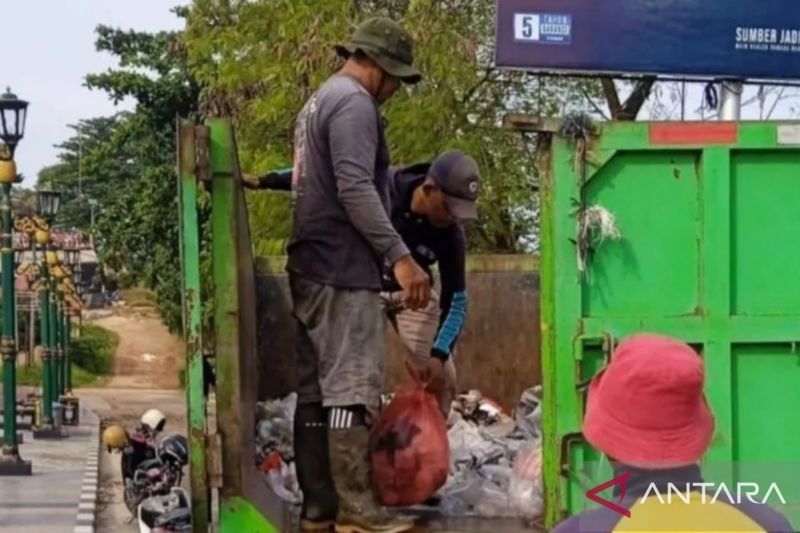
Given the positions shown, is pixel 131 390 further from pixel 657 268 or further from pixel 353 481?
pixel 657 268

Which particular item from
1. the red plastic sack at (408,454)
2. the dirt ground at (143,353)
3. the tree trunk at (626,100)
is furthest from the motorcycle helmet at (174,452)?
the dirt ground at (143,353)

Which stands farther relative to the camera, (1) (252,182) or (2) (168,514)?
(2) (168,514)

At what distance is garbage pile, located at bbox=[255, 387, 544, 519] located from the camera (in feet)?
13.0

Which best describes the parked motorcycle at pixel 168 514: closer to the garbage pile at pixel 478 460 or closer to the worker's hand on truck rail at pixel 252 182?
the garbage pile at pixel 478 460

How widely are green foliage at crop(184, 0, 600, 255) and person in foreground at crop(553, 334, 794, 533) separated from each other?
1187 cm

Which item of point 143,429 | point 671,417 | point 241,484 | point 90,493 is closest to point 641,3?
point 241,484

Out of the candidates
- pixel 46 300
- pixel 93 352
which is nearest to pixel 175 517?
pixel 46 300

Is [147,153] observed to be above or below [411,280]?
above

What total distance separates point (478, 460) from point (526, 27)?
4.53 m

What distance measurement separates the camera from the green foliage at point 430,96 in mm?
14570

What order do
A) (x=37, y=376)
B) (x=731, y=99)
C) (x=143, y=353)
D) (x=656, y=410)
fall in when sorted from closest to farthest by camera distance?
(x=656, y=410)
(x=731, y=99)
(x=37, y=376)
(x=143, y=353)

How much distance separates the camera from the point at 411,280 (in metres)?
3.78

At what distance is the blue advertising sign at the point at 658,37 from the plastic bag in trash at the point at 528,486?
3533 millimetres

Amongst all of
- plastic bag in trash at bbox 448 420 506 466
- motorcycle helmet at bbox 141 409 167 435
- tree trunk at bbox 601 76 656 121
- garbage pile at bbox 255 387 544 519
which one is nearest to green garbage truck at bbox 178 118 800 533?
garbage pile at bbox 255 387 544 519
